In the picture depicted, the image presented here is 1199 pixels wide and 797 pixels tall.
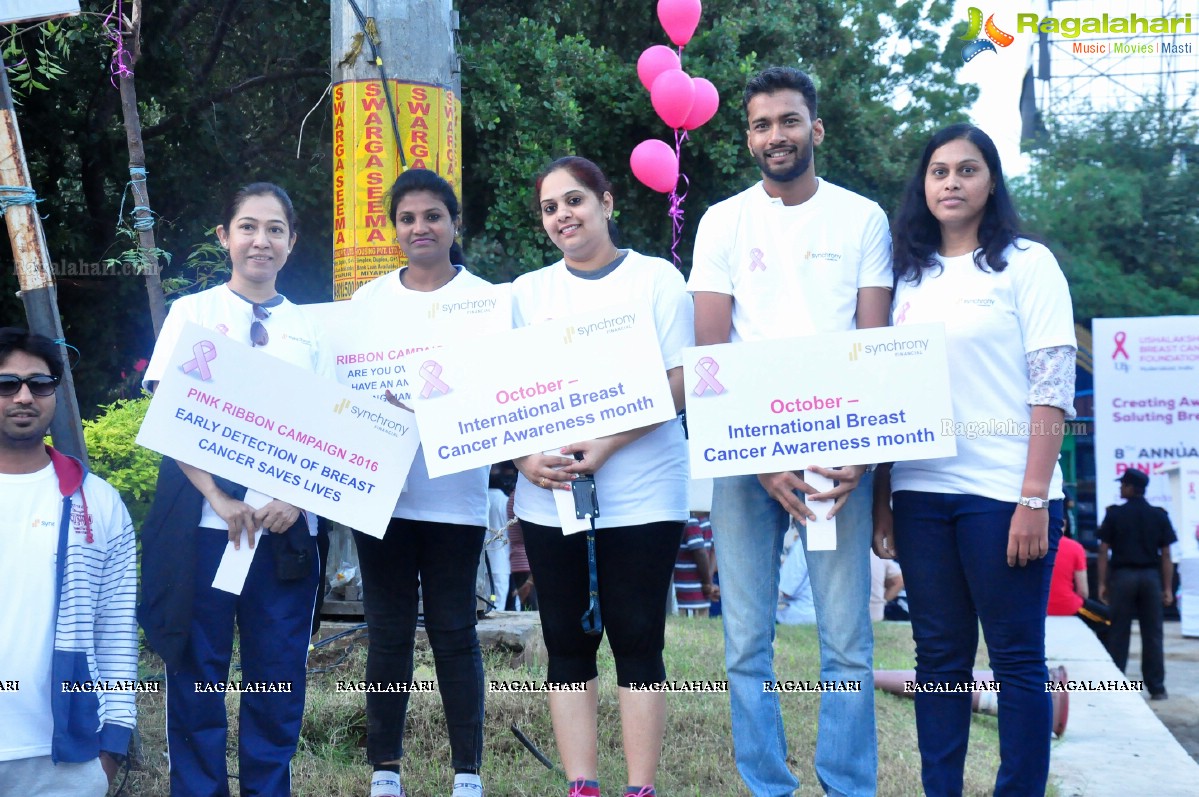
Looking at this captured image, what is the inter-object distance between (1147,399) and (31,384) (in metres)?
11.6

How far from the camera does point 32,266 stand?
15.1ft

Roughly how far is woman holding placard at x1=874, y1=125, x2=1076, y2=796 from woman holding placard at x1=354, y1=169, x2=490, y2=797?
1.44 meters

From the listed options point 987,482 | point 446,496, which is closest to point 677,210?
point 446,496

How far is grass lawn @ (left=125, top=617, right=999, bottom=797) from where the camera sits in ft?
15.4

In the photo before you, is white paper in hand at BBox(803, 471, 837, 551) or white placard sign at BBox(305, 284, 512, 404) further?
white placard sign at BBox(305, 284, 512, 404)

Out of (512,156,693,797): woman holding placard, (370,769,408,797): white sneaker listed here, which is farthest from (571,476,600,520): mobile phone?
(370,769,408,797): white sneaker

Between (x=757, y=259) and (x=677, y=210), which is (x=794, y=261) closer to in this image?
(x=757, y=259)

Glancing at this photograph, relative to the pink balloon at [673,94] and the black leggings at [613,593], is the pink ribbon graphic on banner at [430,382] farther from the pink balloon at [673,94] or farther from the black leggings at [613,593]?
the pink balloon at [673,94]

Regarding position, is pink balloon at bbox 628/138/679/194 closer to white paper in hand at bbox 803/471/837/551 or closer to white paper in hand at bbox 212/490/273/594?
white paper in hand at bbox 803/471/837/551

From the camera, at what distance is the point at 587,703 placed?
Result: 12.7 feet

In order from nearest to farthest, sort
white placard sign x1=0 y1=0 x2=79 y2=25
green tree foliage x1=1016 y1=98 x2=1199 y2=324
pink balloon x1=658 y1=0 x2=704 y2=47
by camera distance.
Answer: white placard sign x1=0 y1=0 x2=79 y2=25, pink balloon x1=658 y1=0 x2=704 y2=47, green tree foliage x1=1016 y1=98 x2=1199 y2=324

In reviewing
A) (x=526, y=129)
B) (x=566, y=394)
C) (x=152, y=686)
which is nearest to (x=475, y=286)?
(x=566, y=394)

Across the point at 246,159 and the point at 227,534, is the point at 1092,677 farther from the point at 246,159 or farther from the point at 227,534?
the point at 246,159

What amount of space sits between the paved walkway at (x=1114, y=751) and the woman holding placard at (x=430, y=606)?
2924 mm
